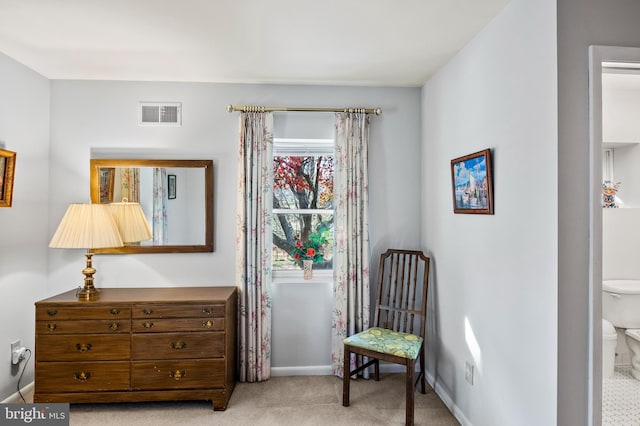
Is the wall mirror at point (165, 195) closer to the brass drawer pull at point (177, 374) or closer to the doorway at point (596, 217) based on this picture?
the brass drawer pull at point (177, 374)

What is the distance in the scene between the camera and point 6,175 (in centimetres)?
264

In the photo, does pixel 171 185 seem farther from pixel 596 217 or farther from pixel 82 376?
pixel 596 217

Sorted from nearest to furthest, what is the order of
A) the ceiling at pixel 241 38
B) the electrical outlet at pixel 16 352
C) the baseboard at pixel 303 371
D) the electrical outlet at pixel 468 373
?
the ceiling at pixel 241 38 < the electrical outlet at pixel 468 373 < the electrical outlet at pixel 16 352 < the baseboard at pixel 303 371

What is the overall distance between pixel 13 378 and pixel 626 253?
479cm

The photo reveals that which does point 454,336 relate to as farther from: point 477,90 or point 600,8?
point 600,8

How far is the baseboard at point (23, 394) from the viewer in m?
2.74

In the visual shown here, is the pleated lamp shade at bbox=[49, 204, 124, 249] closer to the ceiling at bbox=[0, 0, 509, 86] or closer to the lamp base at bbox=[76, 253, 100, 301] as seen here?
the lamp base at bbox=[76, 253, 100, 301]

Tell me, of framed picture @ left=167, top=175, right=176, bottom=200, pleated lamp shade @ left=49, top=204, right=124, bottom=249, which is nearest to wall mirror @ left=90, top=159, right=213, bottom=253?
framed picture @ left=167, top=175, right=176, bottom=200

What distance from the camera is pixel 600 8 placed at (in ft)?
5.50

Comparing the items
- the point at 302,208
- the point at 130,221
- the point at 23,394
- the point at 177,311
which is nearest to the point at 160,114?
the point at 130,221

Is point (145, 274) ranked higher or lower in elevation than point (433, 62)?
lower

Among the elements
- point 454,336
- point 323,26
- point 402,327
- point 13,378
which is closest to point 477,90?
point 323,26

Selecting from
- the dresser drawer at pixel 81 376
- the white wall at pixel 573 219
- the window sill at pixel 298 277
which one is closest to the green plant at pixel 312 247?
the window sill at pixel 298 277

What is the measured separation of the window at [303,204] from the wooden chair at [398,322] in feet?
1.97
